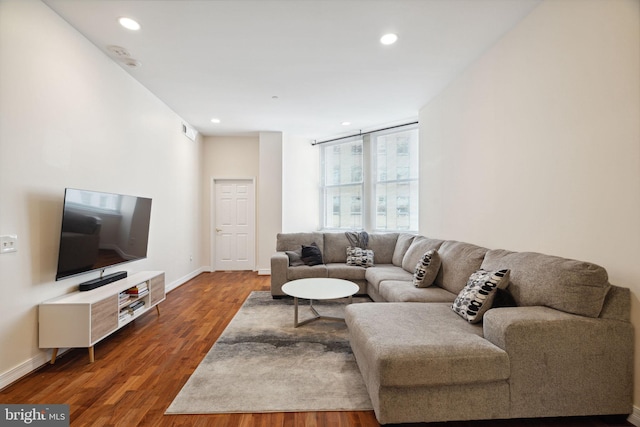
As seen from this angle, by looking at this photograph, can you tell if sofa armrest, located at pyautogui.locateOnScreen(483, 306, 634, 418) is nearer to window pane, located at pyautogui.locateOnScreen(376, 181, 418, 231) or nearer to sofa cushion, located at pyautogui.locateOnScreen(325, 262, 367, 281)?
sofa cushion, located at pyautogui.locateOnScreen(325, 262, 367, 281)

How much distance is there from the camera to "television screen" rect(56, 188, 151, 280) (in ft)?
7.78

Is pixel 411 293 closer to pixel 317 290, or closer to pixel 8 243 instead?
pixel 317 290

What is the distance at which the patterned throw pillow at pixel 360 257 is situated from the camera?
13.7ft

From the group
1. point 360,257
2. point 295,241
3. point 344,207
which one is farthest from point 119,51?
point 344,207

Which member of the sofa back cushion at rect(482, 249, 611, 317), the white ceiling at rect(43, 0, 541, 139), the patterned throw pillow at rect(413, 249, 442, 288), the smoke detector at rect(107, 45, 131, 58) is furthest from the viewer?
the patterned throw pillow at rect(413, 249, 442, 288)

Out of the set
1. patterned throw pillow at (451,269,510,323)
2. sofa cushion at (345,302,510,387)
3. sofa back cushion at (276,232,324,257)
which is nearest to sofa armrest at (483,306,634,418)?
sofa cushion at (345,302,510,387)

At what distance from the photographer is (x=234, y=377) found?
83.4 inches

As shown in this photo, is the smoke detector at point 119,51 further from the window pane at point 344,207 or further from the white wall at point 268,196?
the window pane at point 344,207

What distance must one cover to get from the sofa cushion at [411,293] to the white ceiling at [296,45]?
2316mm

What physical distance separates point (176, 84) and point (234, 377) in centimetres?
335

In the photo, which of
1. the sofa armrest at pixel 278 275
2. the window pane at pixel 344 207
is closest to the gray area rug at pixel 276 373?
the sofa armrest at pixel 278 275

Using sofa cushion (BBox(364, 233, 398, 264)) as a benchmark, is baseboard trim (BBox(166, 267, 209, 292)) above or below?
below

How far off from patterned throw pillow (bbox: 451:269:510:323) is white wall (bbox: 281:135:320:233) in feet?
13.5

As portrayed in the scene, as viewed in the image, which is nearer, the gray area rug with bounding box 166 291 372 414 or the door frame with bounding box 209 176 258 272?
the gray area rug with bounding box 166 291 372 414
